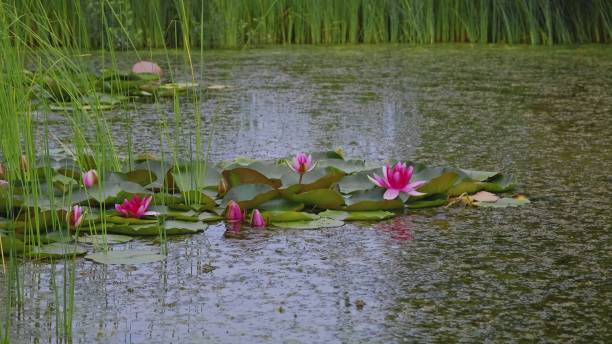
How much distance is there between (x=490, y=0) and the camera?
6660 mm

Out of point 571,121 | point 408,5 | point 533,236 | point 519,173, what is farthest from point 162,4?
point 533,236

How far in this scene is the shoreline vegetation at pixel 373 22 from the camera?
→ 21.0ft

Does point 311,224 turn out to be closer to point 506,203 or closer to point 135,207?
point 135,207

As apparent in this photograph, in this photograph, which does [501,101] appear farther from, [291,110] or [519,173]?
[519,173]

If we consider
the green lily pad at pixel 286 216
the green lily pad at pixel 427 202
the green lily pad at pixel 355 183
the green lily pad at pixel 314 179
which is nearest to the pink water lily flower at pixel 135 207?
the green lily pad at pixel 286 216

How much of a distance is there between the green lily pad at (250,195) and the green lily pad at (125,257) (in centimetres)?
37

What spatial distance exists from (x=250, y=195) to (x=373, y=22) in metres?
4.34

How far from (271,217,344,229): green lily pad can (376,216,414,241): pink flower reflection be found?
0.32ft

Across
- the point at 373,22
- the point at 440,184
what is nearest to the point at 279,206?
the point at 440,184

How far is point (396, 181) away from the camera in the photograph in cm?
244

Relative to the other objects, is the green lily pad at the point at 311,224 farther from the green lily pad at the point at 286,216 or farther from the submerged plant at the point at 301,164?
the submerged plant at the point at 301,164

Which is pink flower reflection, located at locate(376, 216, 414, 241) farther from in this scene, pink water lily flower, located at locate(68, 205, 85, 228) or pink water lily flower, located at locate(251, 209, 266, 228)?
pink water lily flower, located at locate(68, 205, 85, 228)

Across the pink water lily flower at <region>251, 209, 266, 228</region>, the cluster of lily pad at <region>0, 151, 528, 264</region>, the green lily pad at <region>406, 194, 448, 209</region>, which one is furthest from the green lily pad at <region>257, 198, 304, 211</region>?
the green lily pad at <region>406, 194, 448, 209</region>

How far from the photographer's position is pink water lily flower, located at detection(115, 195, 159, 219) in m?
2.26
